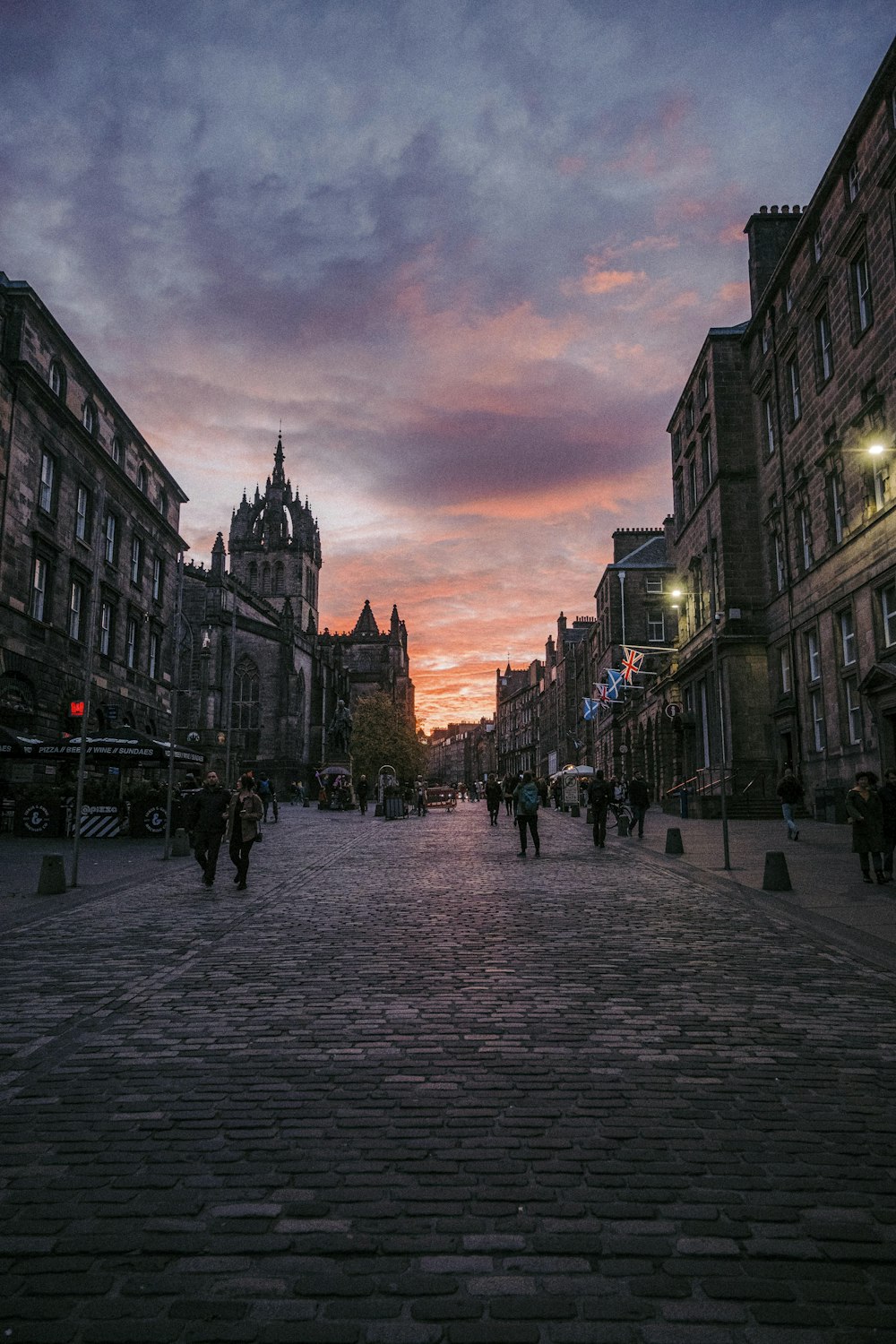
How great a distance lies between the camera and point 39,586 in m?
28.2

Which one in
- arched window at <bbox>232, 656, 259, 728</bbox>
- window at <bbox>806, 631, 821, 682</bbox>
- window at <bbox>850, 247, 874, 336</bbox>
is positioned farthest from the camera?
arched window at <bbox>232, 656, 259, 728</bbox>

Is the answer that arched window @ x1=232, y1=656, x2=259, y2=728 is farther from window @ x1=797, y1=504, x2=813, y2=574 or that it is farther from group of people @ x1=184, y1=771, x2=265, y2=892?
group of people @ x1=184, y1=771, x2=265, y2=892

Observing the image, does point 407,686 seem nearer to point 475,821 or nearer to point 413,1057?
point 475,821

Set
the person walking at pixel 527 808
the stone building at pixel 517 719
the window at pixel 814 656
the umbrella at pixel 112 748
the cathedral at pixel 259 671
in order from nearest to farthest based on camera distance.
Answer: the person walking at pixel 527 808 → the umbrella at pixel 112 748 → the window at pixel 814 656 → the cathedral at pixel 259 671 → the stone building at pixel 517 719

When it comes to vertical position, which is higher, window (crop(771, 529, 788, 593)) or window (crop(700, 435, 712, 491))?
window (crop(700, 435, 712, 491))

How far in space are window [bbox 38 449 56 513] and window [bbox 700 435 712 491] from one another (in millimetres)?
23451

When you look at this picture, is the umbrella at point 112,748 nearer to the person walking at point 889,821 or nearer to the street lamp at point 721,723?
the street lamp at point 721,723

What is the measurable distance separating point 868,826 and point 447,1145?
33.4 feet

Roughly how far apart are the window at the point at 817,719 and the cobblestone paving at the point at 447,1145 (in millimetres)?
19635

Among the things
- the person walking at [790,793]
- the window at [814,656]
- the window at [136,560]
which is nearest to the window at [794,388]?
the window at [814,656]

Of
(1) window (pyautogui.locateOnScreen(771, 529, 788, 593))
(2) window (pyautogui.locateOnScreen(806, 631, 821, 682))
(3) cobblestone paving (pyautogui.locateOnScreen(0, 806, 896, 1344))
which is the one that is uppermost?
(1) window (pyautogui.locateOnScreen(771, 529, 788, 593))

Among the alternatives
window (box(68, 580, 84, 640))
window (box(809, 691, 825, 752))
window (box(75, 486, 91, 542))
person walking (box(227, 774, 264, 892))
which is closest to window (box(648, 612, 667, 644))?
window (box(809, 691, 825, 752))

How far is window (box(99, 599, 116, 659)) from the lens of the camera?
33562mm

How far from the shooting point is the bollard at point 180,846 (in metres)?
18.6
